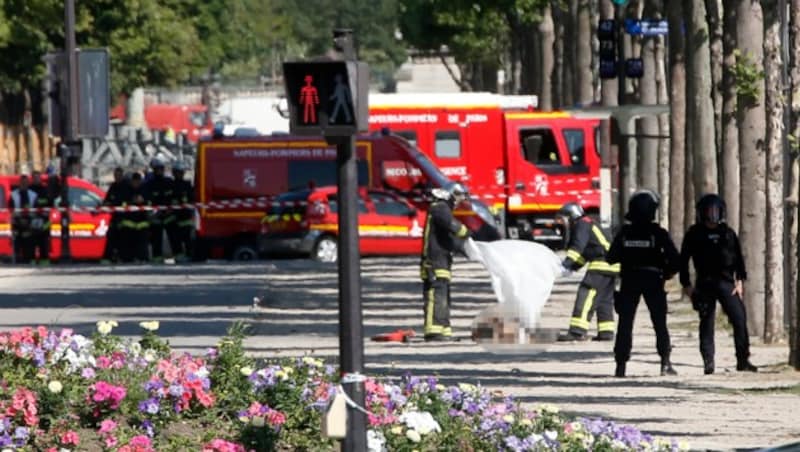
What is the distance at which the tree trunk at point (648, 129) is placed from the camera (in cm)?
3594

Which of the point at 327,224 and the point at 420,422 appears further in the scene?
the point at 327,224

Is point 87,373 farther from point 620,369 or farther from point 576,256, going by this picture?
point 576,256

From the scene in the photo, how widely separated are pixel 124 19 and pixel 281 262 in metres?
22.2

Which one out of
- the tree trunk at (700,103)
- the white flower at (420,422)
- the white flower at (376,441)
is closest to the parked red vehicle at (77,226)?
the tree trunk at (700,103)

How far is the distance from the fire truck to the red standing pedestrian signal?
34625 mm

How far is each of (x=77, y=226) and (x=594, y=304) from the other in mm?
18739

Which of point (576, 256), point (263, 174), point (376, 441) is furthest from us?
point (263, 174)

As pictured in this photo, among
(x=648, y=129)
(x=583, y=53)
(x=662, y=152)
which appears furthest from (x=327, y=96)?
(x=583, y=53)

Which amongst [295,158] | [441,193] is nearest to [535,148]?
[295,158]

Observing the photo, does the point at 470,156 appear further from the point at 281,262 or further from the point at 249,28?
the point at 249,28

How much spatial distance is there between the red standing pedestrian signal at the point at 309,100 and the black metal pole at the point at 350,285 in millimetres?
194

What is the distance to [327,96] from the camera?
10.5 meters

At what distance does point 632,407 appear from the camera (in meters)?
17.0

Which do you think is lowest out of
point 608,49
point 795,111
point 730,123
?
point 730,123
